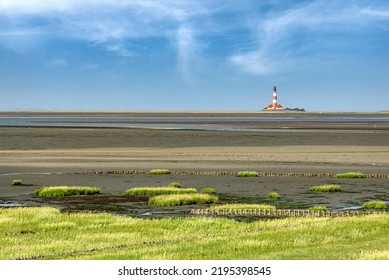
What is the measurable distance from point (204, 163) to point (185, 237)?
3761cm

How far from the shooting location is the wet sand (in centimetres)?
3809

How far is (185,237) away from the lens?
22.2 meters

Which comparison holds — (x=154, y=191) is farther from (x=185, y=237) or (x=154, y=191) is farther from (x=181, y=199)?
(x=185, y=237)

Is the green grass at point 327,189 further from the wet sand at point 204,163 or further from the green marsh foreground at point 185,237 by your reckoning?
the green marsh foreground at point 185,237

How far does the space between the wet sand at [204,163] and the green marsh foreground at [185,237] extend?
22.2ft

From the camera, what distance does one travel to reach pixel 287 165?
57.6 meters

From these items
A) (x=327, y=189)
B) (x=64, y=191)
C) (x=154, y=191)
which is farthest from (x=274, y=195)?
(x=64, y=191)

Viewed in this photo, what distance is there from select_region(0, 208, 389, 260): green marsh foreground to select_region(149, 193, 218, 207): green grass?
5.13m

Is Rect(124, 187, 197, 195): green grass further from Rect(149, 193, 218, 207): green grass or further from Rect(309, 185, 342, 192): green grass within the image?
Rect(309, 185, 342, 192): green grass

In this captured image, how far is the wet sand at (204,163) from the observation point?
125 ft

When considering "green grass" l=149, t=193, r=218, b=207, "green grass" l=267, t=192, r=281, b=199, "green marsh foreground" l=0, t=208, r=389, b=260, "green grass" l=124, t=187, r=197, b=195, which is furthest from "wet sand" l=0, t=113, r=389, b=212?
"green marsh foreground" l=0, t=208, r=389, b=260

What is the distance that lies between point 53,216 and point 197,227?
20.1 feet
